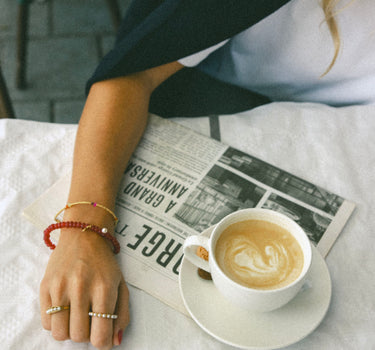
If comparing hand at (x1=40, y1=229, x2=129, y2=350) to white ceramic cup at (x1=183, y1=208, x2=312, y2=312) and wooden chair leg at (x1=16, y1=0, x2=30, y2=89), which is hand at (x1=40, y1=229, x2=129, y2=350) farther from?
wooden chair leg at (x1=16, y1=0, x2=30, y2=89)

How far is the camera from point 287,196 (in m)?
0.54

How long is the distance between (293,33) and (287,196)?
0.32 m

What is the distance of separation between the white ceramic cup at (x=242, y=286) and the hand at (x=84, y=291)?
0.30 ft

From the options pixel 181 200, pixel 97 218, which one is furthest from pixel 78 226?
pixel 181 200

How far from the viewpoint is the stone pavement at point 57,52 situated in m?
1.37

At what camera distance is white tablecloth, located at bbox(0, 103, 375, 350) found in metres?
0.43

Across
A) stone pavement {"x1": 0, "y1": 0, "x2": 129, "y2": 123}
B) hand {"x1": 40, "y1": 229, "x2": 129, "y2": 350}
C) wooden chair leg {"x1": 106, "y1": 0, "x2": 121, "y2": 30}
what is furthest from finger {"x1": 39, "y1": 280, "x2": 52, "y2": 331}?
wooden chair leg {"x1": 106, "y1": 0, "x2": 121, "y2": 30}

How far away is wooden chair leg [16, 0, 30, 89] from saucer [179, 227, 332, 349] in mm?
1039

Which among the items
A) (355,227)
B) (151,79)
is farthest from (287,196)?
(151,79)

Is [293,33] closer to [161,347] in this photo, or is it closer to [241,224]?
[241,224]

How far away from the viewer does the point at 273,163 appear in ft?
1.90

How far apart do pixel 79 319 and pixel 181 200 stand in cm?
19

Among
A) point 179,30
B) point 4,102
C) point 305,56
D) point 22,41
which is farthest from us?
point 22,41

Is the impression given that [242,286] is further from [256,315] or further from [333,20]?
[333,20]
